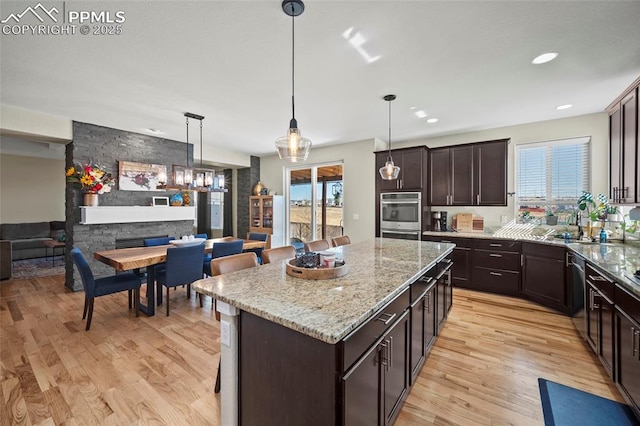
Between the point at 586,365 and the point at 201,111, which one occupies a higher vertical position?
the point at 201,111

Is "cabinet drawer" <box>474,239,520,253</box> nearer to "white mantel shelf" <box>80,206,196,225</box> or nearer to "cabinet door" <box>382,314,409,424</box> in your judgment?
"cabinet door" <box>382,314,409,424</box>

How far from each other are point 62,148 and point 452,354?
Answer: 349 inches

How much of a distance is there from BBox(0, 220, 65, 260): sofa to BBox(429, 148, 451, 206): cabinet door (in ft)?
28.0

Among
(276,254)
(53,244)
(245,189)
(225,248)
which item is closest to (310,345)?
(276,254)

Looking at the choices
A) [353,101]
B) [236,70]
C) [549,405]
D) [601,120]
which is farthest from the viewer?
[601,120]

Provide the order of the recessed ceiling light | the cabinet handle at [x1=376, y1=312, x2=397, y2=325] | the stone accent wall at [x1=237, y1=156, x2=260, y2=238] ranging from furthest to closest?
1. the stone accent wall at [x1=237, y1=156, x2=260, y2=238]
2. the recessed ceiling light
3. the cabinet handle at [x1=376, y1=312, x2=397, y2=325]

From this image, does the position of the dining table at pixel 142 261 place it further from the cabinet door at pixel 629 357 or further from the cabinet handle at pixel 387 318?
the cabinet door at pixel 629 357

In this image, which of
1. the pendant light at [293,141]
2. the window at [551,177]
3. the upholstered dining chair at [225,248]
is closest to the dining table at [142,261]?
the upholstered dining chair at [225,248]

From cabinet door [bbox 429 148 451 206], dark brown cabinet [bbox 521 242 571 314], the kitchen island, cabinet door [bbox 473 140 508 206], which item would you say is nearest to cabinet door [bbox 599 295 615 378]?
dark brown cabinet [bbox 521 242 571 314]

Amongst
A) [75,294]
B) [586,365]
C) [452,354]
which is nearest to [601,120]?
[586,365]

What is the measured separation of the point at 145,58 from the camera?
241cm

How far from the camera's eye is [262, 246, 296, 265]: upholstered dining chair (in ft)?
7.86

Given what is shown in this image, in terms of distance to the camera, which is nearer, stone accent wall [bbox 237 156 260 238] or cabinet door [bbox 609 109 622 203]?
cabinet door [bbox 609 109 622 203]

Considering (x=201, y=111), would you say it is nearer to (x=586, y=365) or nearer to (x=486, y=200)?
(x=486, y=200)
